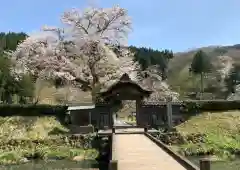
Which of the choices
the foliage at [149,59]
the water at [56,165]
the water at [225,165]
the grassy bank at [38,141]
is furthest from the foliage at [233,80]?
the water at [56,165]

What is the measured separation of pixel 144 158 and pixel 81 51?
72.2ft

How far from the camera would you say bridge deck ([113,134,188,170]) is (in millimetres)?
13898

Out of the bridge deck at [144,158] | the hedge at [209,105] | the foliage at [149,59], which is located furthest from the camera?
the foliage at [149,59]

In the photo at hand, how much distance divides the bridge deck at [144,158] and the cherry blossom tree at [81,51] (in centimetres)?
1656

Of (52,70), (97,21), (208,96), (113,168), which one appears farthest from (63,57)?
(208,96)

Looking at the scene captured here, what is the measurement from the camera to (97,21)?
38.3m

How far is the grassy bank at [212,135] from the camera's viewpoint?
84.4ft

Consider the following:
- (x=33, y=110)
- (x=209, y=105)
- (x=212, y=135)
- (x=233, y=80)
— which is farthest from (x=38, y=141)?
(x=233, y=80)

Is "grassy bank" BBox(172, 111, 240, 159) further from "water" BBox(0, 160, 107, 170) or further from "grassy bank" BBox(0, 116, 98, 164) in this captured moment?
"grassy bank" BBox(0, 116, 98, 164)

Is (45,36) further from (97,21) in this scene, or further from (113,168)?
(113,168)

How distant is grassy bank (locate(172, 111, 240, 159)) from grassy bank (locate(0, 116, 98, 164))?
21.9ft

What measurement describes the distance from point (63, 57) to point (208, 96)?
1938 inches

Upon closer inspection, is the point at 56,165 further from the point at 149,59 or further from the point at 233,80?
the point at 149,59

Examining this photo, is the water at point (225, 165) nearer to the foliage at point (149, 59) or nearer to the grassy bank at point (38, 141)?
the grassy bank at point (38, 141)
